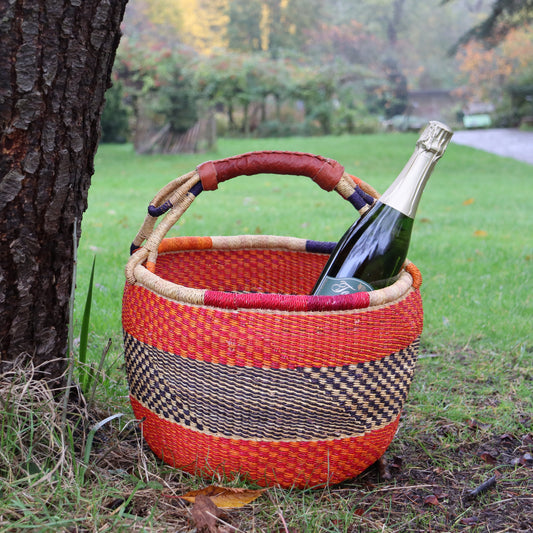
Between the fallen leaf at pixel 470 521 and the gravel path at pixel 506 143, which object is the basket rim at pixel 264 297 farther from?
the gravel path at pixel 506 143

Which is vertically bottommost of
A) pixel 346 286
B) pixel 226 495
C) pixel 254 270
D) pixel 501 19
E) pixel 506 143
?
pixel 226 495

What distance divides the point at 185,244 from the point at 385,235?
62 cm

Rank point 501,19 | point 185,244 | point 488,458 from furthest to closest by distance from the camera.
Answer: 1. point 501,19
2. point 185,244
3. point 488,458

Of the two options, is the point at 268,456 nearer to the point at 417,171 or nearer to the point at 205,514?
the point at 205,514

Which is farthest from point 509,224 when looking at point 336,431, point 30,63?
point 30,63

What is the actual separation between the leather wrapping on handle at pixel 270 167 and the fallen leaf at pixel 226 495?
2.30ft

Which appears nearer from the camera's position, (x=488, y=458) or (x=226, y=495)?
(x=226, y=495)

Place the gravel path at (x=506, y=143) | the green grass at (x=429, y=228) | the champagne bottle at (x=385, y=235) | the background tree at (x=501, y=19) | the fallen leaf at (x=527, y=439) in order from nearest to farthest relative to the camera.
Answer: the champagne bottle at (x=385, y=235)
the fallen leaf at (x=527, y=439)
the green grass at (x=429, y=228)
the background tree at (x=501, y=19)
the gravel path at (x=506, y=143)

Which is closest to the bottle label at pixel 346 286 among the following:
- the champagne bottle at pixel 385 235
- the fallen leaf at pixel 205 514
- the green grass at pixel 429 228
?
the champagne bottle at pixel 385 235

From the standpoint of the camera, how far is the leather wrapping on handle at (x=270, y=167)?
142 centimetres

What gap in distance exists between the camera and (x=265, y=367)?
1.20m

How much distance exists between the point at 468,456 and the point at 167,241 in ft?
3.47

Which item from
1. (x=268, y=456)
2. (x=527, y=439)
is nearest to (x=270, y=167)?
(x=268, y=456)

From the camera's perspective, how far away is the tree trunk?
1202 millimetres
